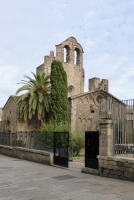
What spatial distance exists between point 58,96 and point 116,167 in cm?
1742

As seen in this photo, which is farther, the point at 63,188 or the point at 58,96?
the point at 58,96

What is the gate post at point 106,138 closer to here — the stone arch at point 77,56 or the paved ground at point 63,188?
the paved ground at point 63,188

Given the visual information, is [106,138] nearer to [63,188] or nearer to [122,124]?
[122,124]

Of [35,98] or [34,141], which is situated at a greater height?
[35,98]

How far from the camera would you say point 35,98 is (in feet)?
85.8

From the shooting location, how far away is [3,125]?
31.2m

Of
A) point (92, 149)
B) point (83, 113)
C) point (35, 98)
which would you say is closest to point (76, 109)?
point (83, 113)

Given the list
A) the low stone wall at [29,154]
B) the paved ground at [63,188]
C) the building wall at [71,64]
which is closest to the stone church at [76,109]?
the building wall at [71,64]

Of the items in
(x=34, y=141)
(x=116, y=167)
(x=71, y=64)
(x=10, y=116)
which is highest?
(x=71, y=64)

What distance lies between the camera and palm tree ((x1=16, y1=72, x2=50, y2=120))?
26031mm

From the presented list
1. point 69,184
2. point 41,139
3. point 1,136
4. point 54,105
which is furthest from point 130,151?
point 54,105

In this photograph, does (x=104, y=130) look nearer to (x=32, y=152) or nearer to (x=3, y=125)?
(x=32, y=152)

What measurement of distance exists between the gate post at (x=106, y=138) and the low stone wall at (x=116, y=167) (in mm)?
237

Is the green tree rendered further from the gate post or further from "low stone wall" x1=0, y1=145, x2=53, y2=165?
the gate post
